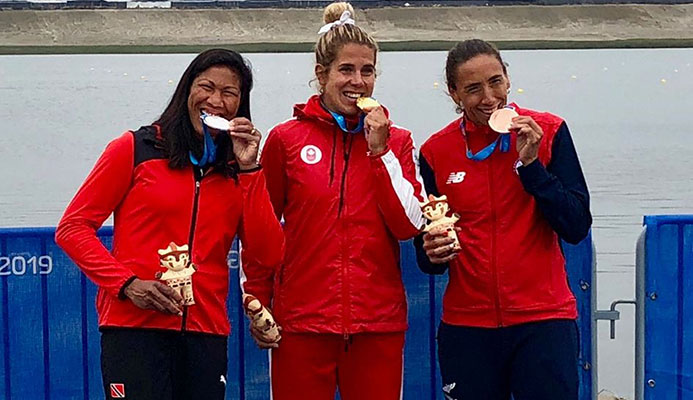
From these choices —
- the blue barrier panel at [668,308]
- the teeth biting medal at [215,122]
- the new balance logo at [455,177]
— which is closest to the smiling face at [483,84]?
the new balance logo at [455,177]

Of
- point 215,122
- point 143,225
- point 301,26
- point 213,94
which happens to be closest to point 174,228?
point 143,225

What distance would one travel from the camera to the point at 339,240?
4340 mm

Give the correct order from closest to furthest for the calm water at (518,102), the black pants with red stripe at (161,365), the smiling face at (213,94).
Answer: the black pants with red stripe at (161,365) → the smiling face at (213,94) → the calm water at (518,102)

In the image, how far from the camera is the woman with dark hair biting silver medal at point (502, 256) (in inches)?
167

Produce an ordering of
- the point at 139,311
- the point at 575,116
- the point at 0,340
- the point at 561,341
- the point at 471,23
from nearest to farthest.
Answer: the point at 139,311 → the point at 561,341 → the point at 0,340 → the point at 575,116 → the point at 471,23

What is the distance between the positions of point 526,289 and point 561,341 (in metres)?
0.24

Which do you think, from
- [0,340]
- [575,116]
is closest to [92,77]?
[575,116]

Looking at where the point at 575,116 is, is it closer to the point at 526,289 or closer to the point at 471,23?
the point at 526,289

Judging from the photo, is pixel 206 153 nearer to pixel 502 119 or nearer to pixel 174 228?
pixel 174 228

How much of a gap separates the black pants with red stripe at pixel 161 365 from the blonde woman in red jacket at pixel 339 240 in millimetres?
371

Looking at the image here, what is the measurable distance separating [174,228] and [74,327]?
65.8 inches

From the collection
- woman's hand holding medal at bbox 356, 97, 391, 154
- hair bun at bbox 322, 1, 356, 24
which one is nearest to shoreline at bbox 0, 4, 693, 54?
hair bun at bbox 322, 1, 356, 24

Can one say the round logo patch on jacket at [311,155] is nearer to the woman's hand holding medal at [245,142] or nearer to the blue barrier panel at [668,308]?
the woman's hand holding medal at [245,142]

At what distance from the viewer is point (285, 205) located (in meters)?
4.52
